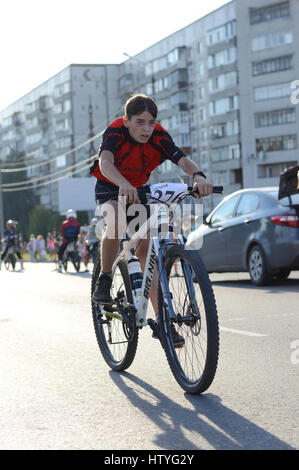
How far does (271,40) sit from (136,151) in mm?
70566

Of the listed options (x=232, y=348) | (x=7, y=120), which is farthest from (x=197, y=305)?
(x=7, y=120)

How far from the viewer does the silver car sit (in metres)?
12.4

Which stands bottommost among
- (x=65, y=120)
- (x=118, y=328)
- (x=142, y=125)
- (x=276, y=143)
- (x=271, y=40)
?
(x=118, y=328)

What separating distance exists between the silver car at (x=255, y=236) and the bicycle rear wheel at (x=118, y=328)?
268 inches

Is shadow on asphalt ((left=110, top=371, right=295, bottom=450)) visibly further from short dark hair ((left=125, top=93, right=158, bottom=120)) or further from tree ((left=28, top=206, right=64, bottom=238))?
tree ((left=28, top=206, right=64, bottom=238))

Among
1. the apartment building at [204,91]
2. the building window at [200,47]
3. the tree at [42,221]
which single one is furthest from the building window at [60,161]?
the building window at [200,47]

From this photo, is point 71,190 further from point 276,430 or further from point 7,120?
point 276,430

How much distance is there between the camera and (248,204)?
13.6m

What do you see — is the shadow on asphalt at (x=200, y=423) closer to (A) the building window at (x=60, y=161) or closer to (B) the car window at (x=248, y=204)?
(B) the car window at (x=248, y=204)

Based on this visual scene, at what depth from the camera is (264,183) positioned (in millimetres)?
75000

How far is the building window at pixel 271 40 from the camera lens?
236ft

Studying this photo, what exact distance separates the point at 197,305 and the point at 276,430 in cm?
97

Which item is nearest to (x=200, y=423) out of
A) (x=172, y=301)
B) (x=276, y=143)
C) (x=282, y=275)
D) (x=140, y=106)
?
(x=172, y=301)

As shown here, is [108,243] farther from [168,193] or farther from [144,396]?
[144,396]
